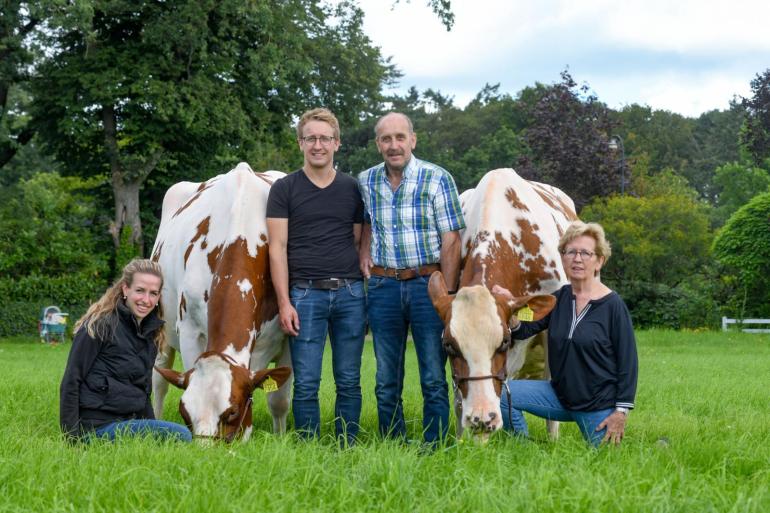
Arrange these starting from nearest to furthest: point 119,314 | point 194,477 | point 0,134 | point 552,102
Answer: point 194,477 → point 119,314 → point 0,134 → point 552,102

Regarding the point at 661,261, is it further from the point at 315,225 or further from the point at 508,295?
the point at 315,225

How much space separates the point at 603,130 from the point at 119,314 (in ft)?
117

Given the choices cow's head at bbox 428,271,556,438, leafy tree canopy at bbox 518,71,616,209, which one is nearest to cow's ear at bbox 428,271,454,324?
cow's head at bbox 428,271,556,438

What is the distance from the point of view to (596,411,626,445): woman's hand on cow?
5.49m

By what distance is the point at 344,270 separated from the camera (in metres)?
6.65

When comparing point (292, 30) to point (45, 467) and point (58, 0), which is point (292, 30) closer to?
point (58, 0)

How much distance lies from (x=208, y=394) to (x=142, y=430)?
0.49 metres

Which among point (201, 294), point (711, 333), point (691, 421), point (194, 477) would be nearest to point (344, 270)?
point (201, 294)

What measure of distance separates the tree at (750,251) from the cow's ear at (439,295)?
78.1 feet

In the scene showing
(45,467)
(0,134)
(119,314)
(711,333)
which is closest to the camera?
(45,467)

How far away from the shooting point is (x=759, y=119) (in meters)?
43.9

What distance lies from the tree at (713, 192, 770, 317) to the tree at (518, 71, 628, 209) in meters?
7.77

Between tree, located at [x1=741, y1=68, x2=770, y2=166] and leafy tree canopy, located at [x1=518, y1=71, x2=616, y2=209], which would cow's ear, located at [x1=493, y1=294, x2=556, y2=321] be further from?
tree, located at [x1=741, y1=68, x2=770, y2=166]

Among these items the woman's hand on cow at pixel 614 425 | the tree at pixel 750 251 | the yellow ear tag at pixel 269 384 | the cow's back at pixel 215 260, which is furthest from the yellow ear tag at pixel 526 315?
the tree at pixel 750 251
